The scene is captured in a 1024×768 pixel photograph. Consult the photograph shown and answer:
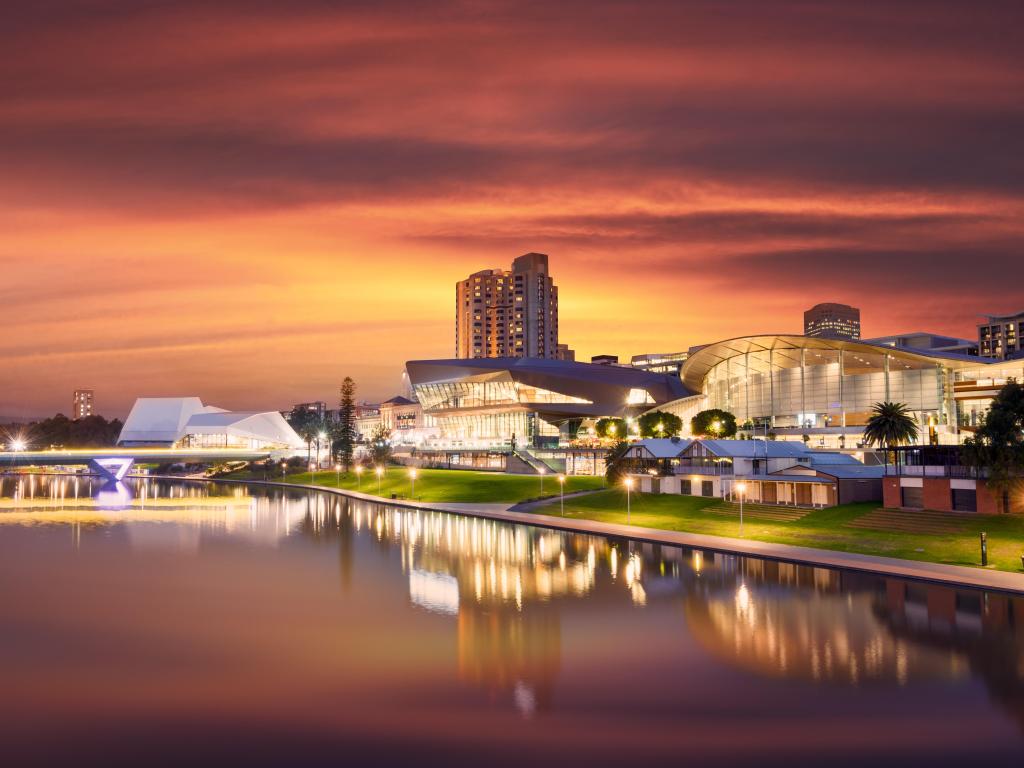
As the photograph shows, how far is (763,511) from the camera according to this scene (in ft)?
196

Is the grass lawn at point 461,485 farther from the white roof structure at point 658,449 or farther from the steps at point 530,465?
the white roof structure at point 658,449

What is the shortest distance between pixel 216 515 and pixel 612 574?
2039 inches

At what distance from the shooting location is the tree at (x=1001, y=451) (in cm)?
4556

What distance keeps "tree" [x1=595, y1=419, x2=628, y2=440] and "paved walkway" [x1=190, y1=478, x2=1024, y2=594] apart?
1854 inches

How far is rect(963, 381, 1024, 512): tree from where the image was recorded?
149 ft

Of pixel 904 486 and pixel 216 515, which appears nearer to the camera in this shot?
pixel 904 486

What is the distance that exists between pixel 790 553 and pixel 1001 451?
1288 cm

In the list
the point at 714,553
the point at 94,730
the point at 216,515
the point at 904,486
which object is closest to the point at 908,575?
the point at 714,553

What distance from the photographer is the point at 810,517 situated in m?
55.1

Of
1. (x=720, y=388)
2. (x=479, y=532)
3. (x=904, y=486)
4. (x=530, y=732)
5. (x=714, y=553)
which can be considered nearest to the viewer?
(x=530, y=732)

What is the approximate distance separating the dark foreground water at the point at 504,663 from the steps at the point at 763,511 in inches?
425

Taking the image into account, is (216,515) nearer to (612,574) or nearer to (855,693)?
(612,574)

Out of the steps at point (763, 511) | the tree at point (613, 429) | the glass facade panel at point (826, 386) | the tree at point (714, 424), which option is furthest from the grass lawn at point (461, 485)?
the glass facade panel at point (826, 386)

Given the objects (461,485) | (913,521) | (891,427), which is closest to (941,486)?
(913,521)
